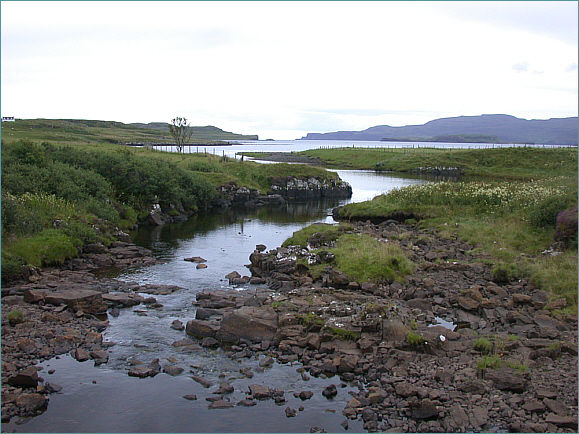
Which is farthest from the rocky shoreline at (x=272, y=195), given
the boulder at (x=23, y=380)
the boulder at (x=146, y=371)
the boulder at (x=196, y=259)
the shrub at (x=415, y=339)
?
the shrub at (x=415, y=339)

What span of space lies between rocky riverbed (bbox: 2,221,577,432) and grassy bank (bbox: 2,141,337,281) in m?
2.43

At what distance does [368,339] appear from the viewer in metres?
18.1

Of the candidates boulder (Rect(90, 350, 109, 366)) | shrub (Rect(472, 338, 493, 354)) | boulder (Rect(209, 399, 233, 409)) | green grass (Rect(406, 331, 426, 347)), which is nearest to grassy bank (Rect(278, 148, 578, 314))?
shrub (Rect(472, 338, 493, 354))

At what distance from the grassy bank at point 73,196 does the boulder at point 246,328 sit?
1281 cm

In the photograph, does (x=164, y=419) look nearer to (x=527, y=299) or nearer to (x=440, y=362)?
(x=440, y=362)

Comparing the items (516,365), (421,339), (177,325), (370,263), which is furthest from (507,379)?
(370,263)

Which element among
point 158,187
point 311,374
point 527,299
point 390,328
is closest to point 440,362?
point 390,328

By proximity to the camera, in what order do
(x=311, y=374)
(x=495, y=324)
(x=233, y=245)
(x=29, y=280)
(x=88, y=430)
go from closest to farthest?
(x=88, y=430) → (x=311, y=374) → (x=495, y=324) → (x=29, y=280) → (x=233, y=245)

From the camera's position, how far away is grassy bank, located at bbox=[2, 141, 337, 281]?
2923 centimetres

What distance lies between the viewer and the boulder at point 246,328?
744 inches

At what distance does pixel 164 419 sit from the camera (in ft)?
45.6

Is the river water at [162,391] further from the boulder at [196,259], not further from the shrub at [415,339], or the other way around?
the boulder at [196,259]

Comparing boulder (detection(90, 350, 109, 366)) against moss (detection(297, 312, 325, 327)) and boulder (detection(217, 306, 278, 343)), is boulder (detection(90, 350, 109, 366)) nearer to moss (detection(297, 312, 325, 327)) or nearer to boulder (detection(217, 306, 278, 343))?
boulder (detection(217, 306, 278, 343))

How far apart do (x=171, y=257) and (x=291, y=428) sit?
21.6 m
